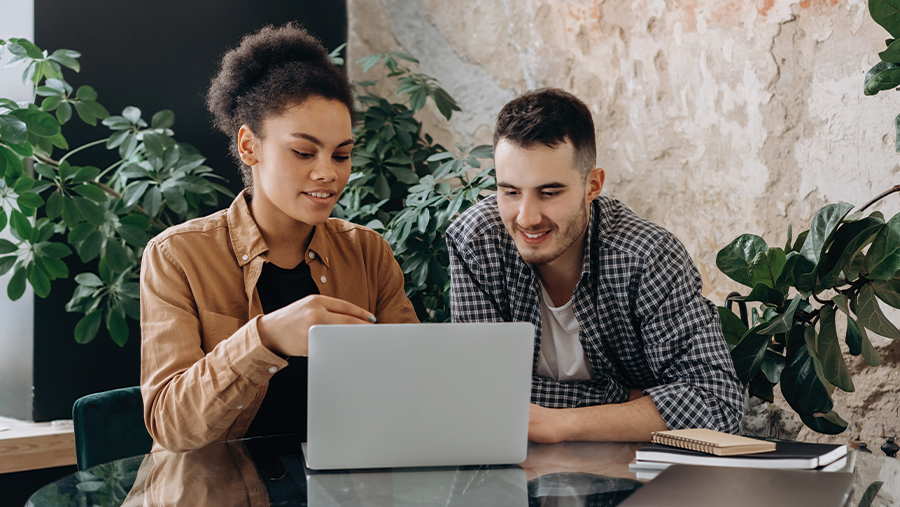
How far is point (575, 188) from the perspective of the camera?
4.89 ft

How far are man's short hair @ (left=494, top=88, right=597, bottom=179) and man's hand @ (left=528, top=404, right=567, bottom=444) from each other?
52 cm

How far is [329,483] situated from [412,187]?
130cm

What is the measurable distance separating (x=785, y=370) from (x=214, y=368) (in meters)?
1.13

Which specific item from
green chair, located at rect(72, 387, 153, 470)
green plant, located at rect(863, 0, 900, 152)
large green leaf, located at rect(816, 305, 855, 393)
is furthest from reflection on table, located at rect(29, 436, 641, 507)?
green plant, located at rect(863, 0, 900, 152)

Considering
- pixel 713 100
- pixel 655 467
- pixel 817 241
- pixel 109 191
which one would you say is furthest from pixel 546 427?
pixel 109 191

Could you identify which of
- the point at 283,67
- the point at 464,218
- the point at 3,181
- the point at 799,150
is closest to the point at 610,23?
the point at 799,150

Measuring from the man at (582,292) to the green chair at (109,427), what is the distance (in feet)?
2.29

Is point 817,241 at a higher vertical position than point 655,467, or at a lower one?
higher

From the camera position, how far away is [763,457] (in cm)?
107

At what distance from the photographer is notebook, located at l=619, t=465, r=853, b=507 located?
2.94 ft

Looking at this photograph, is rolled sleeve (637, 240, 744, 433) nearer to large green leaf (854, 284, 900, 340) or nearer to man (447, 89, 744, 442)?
man (447, 89, 744, 442)

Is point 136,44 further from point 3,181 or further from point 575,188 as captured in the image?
point 575,188

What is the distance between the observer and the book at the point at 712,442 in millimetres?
1090

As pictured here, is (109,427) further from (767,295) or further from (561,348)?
(767,295)
